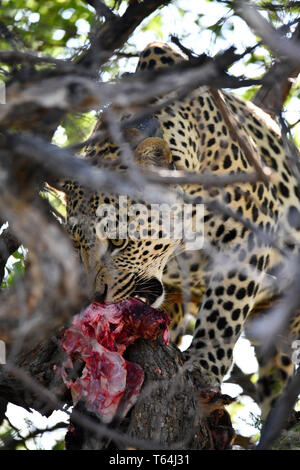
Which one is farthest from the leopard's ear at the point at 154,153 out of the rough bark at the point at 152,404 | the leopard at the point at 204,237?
the rough bark at the point at 152,404

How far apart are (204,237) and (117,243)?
81 centimetres

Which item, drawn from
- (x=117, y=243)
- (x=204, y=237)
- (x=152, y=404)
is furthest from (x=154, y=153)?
(x=152, y=404)

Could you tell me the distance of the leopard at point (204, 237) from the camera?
536 cm

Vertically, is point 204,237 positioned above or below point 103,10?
below

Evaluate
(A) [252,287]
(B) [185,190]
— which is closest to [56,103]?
(B) [185,190]

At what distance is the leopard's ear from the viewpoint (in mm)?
5258

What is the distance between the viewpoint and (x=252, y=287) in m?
5.97

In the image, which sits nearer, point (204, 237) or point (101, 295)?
point (101, 295)

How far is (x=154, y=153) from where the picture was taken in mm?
5344

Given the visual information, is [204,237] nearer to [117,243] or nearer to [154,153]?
[117,243]

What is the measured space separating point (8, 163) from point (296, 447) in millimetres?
2294

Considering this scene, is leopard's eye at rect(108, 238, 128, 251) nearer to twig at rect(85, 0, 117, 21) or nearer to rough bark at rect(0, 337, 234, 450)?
rough bark at rect(0, 337, 234, 450)

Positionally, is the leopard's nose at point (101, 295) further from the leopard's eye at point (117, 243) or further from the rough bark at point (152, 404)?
the rough bark at point (152, 404)

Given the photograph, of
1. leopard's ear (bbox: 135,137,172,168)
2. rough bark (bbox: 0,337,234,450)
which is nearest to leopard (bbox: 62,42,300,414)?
leopard's ear (bbox: 135,137,172,168)
